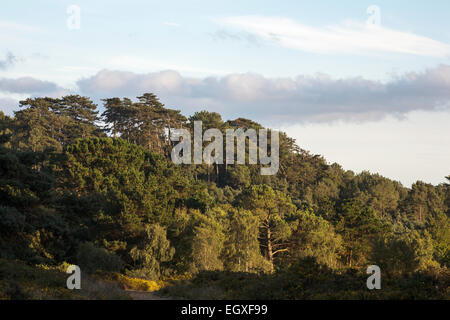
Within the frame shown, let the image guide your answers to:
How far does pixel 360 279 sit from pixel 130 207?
27682mm

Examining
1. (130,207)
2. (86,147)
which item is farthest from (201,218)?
(86,147)

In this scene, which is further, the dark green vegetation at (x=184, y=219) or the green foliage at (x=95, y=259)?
the green foliage at (x=95, y=259)

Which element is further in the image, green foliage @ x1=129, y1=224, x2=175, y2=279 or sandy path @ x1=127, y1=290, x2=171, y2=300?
green foliage @ x1=129, y1=224, x2=175, y2=279

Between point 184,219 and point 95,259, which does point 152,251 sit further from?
point 95,259

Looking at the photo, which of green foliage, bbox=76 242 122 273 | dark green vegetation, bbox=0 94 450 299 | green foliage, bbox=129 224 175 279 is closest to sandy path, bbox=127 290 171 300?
dark green vegetation, bbox=0 94 450 299

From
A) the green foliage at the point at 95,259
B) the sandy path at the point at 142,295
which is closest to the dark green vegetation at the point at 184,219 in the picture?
the green foliage at the point at 95,259

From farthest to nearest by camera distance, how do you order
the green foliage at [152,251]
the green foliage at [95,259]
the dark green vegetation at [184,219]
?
the green foliage at [152,251] → the green foliage at [95,259] → the dark green vegetation at [184,219]

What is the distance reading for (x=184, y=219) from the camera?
49219 millimetres

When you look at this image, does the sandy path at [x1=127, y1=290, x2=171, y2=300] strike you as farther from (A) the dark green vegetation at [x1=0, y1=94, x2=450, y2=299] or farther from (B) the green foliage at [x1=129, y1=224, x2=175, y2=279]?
(B) the green foliage at [x1=129, y1=224, x2=175, y2=279]

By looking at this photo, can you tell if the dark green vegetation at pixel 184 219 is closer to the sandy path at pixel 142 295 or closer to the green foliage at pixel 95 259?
the green foliage at pixel 95 259

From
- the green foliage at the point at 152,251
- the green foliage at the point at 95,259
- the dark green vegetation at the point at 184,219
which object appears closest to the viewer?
the dark green vegetation at the point at 184,219

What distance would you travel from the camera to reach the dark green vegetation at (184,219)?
74.0ft

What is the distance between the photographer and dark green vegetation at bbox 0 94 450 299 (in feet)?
74.0

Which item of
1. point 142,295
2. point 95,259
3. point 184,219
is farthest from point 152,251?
point 142,295
